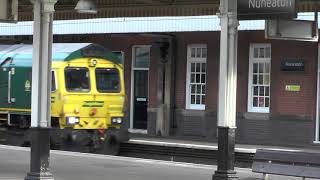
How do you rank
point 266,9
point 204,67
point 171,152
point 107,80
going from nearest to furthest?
point 266,9
point 171,152
point 107,80
point 204,67

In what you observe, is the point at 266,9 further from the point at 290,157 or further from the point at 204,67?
the point at 204,67

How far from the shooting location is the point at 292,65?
20.2 m

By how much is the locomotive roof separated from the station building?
2.96 m

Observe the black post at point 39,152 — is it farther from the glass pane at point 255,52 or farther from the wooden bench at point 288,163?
the glass pane at point 255,52

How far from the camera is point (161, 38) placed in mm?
22859

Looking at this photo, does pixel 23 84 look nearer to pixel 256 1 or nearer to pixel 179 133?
pixel 179 133

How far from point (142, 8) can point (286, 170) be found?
5.94 meters

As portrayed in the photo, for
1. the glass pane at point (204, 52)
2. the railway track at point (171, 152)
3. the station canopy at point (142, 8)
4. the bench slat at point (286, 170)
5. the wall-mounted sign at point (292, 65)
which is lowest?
the railway track at point (171, 152)

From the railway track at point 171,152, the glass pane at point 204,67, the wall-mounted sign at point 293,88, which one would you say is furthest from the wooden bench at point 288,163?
the glass pane at point 204,67

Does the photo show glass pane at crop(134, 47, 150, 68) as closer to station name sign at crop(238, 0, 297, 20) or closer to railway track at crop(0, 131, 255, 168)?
railway track at crop(0, 131, 255, 168)

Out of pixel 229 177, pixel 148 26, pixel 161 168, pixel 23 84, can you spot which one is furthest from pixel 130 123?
pixel 229 177

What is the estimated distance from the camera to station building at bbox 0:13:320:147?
20.0m

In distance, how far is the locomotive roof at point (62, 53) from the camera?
18.8 metres

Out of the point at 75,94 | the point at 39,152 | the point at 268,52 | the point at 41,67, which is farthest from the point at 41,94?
the point at 268,52
